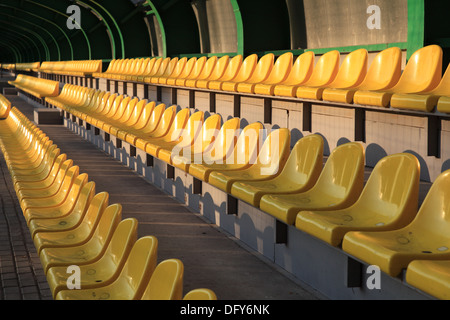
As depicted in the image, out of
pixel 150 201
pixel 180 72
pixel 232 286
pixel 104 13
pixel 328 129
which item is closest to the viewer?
pixel 232 286

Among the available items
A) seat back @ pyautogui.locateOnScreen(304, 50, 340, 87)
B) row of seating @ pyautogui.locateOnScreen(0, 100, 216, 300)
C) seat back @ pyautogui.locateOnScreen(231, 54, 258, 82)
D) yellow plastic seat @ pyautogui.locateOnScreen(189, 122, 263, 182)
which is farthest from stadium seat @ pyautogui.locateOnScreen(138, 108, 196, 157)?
seat back @ pyautogui.locateOnScreen(304, 50, 340, 87)

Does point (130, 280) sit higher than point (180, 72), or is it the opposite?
point (180, 72)

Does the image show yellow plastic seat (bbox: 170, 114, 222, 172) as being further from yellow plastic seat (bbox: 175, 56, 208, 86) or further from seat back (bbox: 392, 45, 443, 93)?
seat back (bbox: 392, 45, 443, 93)

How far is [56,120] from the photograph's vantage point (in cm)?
1530

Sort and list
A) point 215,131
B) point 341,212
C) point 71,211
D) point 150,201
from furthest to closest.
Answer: point 150,201 → point 215,131 → point 71,211 → point 341,212

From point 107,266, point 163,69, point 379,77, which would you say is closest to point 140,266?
point 107,266

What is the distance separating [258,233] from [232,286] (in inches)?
33.3

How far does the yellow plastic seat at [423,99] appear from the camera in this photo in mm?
3217

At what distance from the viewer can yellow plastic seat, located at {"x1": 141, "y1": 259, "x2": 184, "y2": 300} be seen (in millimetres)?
2041

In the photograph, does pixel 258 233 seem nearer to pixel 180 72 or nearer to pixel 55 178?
pixel 55 178

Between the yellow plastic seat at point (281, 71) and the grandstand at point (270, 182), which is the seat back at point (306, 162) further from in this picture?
the yellow plastic seat at point (281, 71)

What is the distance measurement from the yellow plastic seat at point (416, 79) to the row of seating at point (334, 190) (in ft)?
1.33
